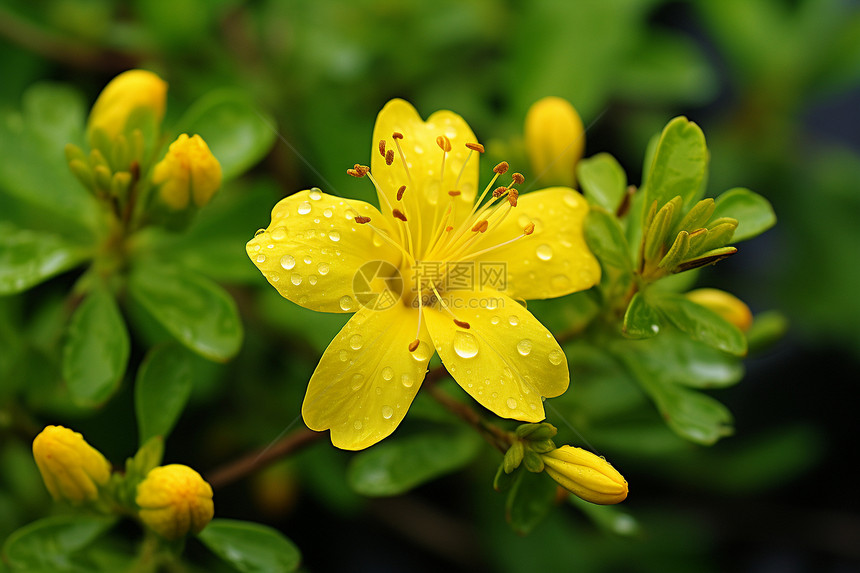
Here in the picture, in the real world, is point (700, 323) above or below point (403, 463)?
above

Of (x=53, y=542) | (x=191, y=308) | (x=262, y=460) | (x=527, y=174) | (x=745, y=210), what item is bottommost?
(x=53, y=542)

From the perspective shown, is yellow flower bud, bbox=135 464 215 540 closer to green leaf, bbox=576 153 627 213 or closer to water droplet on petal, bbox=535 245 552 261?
water droplet on petal, bbox=535 245 552 261

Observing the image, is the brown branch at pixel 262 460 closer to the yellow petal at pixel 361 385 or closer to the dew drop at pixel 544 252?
the yellow petal at pixel 361 385

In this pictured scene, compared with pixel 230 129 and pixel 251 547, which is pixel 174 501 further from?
pixel 230 129

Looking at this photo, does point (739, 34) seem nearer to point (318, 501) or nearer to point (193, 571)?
point (318, 501)

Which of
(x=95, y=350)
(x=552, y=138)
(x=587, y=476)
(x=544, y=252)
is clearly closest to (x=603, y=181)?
(x=552, y=138)

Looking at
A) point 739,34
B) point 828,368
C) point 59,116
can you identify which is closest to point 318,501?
point 59,116

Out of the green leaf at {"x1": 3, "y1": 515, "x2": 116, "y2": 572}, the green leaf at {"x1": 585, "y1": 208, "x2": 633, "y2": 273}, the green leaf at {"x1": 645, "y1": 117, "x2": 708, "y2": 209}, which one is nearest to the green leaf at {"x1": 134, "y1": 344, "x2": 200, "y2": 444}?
the green leaf at {"x1": 3, "y1": 515, "x2": 116, "y2": 572}

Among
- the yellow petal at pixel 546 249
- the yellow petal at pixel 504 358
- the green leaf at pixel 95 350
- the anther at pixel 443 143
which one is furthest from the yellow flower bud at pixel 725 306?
the green leaf at pixel 95 350
